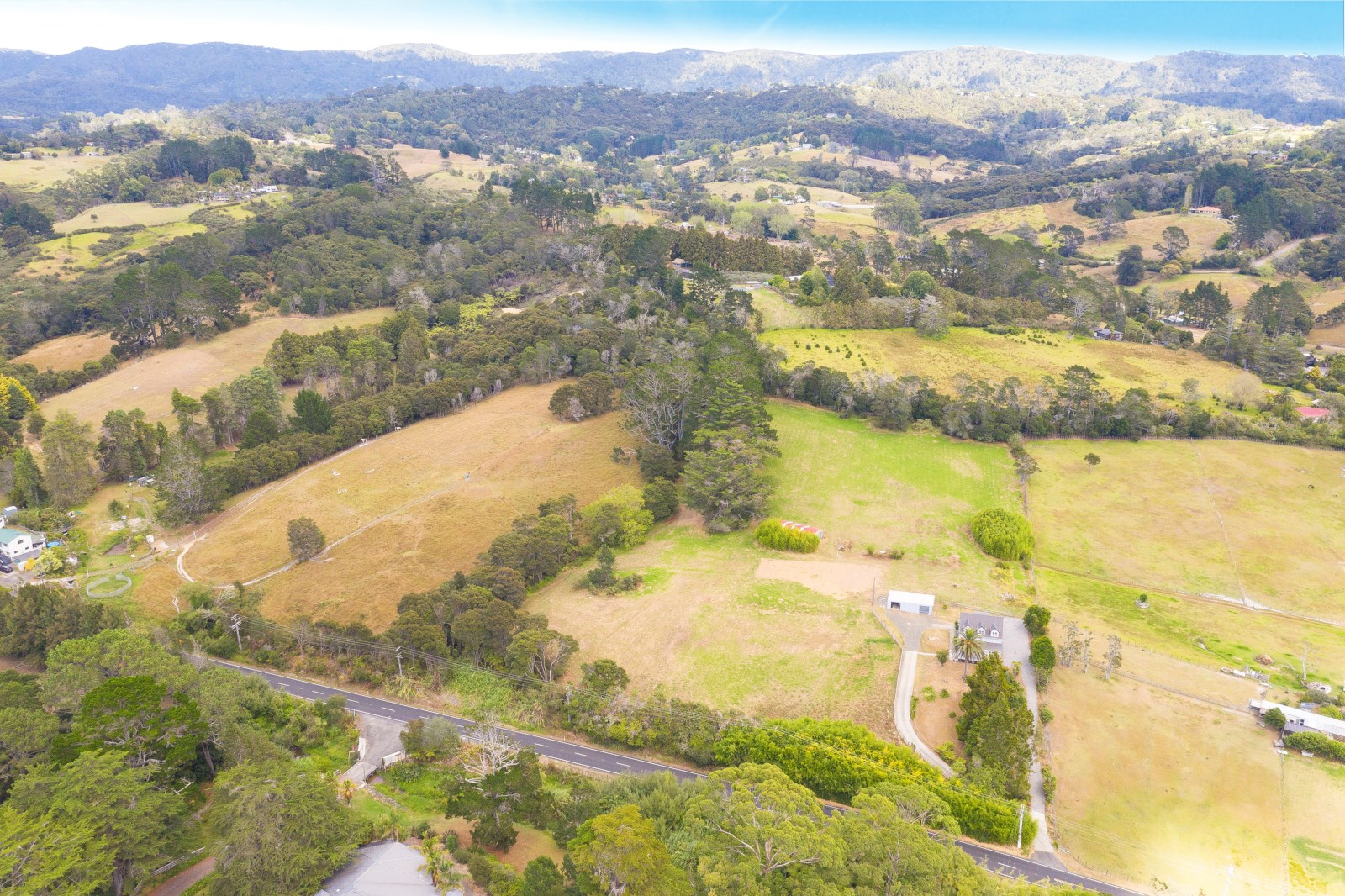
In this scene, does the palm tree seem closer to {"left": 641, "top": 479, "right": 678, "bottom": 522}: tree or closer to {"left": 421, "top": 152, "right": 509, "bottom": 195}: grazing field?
{"left": 641, "top": 479, "right": 678, "bottom": 522}: tree

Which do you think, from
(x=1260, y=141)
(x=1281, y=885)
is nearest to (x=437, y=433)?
(x=1281, y=885)

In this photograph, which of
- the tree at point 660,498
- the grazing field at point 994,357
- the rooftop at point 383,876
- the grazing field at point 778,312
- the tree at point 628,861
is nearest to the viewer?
the tree at point 628,861

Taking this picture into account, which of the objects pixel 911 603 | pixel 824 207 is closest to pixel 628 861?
pixel 911 603

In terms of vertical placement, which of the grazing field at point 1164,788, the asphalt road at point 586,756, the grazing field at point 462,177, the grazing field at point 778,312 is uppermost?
the grazing field at point 462,177

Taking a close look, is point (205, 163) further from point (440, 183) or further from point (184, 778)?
point (184, 778)

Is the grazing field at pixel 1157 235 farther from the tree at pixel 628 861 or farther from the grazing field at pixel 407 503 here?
the tree at pixel 628 861

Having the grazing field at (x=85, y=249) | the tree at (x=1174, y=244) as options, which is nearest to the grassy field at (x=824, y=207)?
the tree at (x=1174, y=244)

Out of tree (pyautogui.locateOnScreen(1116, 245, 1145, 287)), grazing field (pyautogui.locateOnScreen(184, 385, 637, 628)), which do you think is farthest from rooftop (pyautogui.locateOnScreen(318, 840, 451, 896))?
tree (pyautogui.locateOnScreen(1116, 245, 1145, 287))
